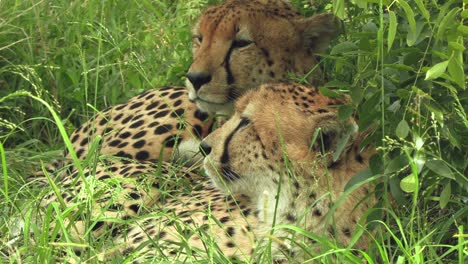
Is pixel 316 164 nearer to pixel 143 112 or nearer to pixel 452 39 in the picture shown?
pixel 452 39

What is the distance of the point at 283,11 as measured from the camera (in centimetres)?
419

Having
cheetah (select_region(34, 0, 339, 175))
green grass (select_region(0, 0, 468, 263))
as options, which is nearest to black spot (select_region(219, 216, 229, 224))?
green grass (select_region(0, 0, 468, 263))

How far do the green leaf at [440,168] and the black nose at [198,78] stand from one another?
3.94ft

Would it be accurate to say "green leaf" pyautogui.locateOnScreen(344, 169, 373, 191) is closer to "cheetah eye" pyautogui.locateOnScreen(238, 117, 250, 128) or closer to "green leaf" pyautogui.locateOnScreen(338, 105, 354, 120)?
"green leaf" pyautogui.locateOnScreen(338, 105, 354, 120)

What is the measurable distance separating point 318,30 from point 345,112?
1122mm

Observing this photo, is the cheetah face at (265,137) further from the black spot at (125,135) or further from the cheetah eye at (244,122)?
the black spot at (125,135)

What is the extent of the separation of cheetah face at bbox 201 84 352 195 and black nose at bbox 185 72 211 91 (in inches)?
22.8

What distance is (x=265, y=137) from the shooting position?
10.6 ft

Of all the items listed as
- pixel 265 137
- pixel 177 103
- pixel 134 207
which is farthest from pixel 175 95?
pixel 265 137

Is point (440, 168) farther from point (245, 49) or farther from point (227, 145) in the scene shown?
point (245, 49)

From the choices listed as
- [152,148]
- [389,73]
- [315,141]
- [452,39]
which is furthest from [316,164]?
[152,148]

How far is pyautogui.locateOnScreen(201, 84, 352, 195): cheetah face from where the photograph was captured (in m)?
3.17

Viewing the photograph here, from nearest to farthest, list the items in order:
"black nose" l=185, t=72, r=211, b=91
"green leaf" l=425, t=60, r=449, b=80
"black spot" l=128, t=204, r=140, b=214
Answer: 1. "green leaf" l=425, t=60, r=449, b=80
2. "black spot" l=128, t=204, r=140, b=214
3. "black nose" l=185, t=72, r=211, b=91

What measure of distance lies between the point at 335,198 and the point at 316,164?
0.32ft
